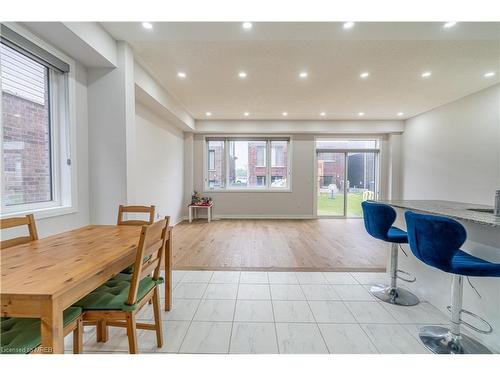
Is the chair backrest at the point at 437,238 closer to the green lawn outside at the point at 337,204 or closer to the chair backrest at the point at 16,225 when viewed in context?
the chair backrest at the point at 16,225

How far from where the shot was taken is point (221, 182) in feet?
22.4

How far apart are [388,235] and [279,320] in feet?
4.31

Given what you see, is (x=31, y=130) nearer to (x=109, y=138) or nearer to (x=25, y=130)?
(x=25, y=130)

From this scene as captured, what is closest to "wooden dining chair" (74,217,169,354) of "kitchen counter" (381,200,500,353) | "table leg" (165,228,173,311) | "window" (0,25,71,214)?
"table leg" (165,228,173,311)

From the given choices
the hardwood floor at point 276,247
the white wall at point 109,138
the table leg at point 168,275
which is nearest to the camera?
the table leg at point 168,275

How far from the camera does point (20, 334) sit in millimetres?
1053

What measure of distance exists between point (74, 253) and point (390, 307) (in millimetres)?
2620

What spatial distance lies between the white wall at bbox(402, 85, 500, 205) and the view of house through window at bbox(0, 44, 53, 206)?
6.28 meters

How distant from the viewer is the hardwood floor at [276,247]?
A: 3.15 metres

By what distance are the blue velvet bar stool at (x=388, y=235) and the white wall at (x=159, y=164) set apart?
2.73m

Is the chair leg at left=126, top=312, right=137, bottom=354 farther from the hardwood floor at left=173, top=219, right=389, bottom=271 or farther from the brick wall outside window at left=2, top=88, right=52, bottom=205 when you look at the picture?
the hardwood floor at left=173, top=219, right=389, bottom=271

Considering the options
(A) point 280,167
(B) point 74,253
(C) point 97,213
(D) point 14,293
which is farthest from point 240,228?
(D) point 14,293

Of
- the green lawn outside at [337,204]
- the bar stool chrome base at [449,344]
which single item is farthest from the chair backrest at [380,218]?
the green lawn outside at [337,204]

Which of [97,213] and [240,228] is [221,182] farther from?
[97,213]
